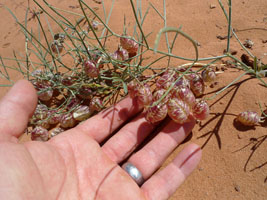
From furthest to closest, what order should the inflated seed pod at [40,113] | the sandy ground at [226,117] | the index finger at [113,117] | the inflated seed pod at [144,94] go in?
1. the inflated seed pod at [40,113]
2. the index finger at [113,117]
3. the inflated seed pod at [144,94]
4. the sandy ground at [226,117]

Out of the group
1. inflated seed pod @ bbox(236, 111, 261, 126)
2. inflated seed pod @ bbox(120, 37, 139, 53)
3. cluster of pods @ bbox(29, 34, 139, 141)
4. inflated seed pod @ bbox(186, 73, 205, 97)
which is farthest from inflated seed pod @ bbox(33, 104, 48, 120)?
inflated seed pod @ bbox(236, 111, 261, 126)

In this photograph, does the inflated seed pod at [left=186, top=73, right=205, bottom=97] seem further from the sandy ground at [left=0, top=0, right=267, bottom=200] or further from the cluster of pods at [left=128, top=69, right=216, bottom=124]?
the sandy ground at [left=0, top=0, right=267, bottom=200]

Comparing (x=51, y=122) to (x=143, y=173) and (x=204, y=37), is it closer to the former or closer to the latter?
(x=143, y=173)

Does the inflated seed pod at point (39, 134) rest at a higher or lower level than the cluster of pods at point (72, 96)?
lower

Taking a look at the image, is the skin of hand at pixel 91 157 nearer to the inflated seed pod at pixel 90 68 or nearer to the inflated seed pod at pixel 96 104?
the inflated seed pod at pixel 96 104

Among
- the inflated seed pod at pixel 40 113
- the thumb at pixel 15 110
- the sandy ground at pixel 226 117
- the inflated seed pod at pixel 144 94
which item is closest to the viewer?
the thumb at pixel 15 110

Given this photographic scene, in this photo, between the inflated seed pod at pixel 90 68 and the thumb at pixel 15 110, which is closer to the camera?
the thumb at pixel 15 110

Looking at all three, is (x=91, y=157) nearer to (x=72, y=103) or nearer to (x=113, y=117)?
(x=113, y=117)

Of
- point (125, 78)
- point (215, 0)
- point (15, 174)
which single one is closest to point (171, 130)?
point (125, 78)

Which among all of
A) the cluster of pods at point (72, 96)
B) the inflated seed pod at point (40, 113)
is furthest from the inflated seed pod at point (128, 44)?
the inflated seed pod at point (40, 113)
